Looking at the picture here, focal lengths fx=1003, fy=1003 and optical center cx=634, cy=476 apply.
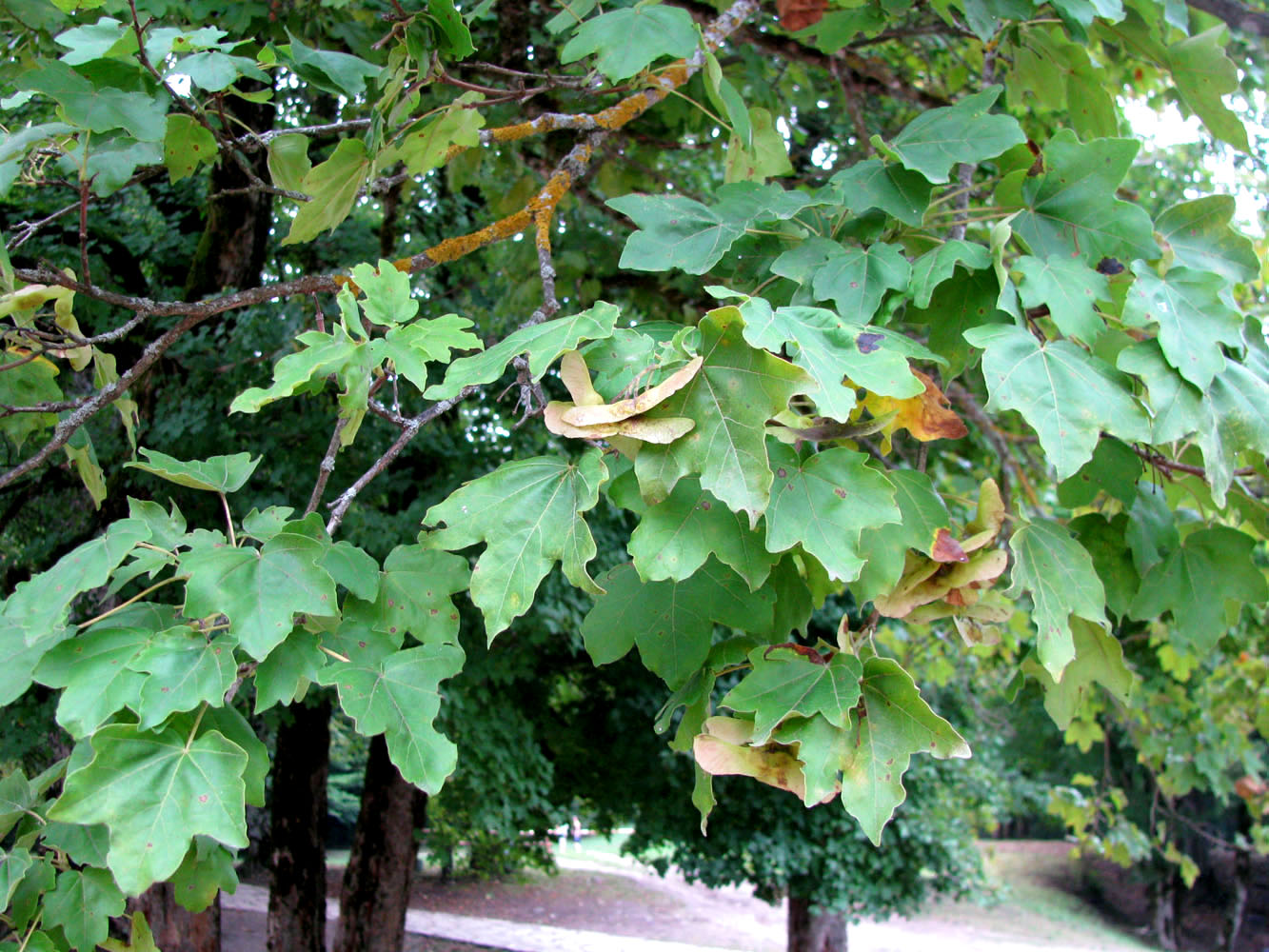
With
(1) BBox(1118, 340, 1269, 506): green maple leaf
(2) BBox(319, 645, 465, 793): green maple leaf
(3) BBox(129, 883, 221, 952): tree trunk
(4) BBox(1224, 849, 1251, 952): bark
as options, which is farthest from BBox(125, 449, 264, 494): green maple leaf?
(4) BBox(1224, 849, 1251, 952): bark

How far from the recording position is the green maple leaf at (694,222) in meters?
1.73

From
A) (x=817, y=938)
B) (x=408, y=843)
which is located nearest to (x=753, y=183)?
(x=408, y=843)

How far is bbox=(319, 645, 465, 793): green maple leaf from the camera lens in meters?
1.34

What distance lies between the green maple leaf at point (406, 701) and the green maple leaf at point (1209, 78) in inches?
86.2

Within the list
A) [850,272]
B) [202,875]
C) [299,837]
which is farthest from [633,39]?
[299,837]

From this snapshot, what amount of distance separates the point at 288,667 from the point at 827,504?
0.77m

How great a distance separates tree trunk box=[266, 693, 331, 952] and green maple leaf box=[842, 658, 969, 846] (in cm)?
461

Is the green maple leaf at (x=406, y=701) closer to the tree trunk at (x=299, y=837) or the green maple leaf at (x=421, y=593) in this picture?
the green maple leaf at (x=421, y=593)

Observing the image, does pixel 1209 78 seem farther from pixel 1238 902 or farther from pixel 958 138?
pixel 1238 902

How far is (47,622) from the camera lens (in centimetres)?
137

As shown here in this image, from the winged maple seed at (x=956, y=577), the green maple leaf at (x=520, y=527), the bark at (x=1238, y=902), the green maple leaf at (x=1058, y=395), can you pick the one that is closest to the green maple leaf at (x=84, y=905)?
the green maple leaf at (x=520, y=527)

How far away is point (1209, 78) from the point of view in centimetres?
239

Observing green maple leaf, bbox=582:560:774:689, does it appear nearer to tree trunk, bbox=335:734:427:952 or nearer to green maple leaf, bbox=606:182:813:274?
green maple leaf, bbox=606:182:813:274

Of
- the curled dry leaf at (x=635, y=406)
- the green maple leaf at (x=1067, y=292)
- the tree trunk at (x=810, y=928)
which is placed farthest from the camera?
the tree trunk at (x=810, y=928)
